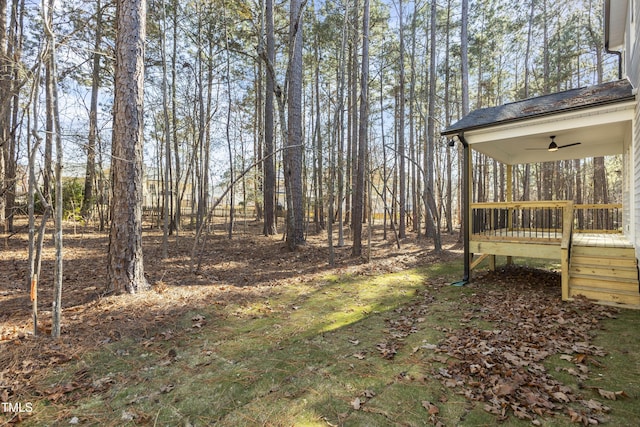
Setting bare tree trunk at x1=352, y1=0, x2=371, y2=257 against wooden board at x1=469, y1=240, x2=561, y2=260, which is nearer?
wooden board at x1=469, y1=240, x2=561, y2=260

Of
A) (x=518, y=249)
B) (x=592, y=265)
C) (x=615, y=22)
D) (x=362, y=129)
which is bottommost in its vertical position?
(x=592, y=265)

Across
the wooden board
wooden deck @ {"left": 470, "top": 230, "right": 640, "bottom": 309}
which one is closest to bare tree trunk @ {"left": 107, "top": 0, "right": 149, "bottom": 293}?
the wooden board

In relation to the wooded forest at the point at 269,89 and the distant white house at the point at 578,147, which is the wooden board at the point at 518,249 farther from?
the wooded forest at the point at 269,89

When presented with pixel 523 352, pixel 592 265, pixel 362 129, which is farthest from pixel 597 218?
pixel 523 352

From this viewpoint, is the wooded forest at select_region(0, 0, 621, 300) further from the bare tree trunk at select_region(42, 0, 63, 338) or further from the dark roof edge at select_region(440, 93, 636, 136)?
the dark roof edge at select_region(440, 93, 636, 136)

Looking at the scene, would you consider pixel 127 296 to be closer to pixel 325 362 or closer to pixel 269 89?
pixel 325 362

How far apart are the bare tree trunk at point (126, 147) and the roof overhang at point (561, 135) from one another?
6.71 m

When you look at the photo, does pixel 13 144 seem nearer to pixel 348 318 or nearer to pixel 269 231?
pixel 269 231

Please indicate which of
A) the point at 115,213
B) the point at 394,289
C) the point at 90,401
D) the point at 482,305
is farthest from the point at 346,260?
the point at 90,401

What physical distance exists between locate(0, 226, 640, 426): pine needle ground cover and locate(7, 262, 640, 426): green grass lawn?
1 centimetres

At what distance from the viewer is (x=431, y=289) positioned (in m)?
6.45

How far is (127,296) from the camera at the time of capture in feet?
15.3

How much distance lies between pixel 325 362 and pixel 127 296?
336cm

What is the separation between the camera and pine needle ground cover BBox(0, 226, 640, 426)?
251 cm
